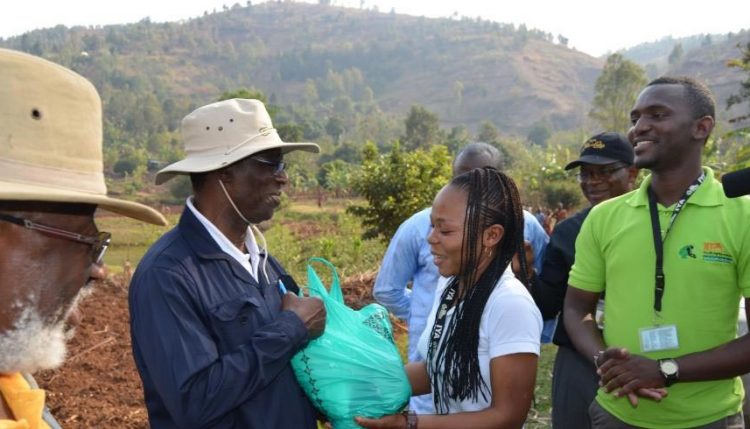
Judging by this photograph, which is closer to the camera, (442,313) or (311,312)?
(311,312)

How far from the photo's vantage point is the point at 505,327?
210cm

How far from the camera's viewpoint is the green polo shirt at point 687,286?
8.02 ft

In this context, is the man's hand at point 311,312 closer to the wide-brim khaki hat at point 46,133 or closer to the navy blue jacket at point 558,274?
the wide-brim khaki hat at point 46,133

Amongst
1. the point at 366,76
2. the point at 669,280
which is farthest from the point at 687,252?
the point at 366,76

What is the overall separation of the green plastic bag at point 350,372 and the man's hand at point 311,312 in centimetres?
4

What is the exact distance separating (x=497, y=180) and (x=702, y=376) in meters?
1.02

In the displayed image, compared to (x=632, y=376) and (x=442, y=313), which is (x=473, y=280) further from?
(x=632, y=376)

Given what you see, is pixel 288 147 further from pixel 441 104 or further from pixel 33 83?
pixel 441 104

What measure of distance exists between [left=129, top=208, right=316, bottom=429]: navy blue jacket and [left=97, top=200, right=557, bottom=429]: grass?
3610 millimetres

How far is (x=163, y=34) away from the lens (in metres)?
182

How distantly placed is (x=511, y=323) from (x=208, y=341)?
93 cm

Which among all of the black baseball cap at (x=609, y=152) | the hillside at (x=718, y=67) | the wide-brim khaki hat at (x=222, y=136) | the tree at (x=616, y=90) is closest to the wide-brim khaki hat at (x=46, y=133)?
the wide-brim khaki hat at (x=222, y=136)

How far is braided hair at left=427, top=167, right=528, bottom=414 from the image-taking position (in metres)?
2.18

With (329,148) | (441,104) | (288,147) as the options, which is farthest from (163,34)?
(288,147)
